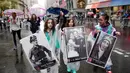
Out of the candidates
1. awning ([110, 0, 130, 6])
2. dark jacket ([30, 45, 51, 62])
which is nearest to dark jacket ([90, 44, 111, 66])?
dark jacket ([30, 45, 51, 62])

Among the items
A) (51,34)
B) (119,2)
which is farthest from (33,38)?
(119,2)

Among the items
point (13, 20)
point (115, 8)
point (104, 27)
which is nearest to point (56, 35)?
point (104, 27)

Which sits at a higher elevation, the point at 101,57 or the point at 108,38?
the point at 108,38

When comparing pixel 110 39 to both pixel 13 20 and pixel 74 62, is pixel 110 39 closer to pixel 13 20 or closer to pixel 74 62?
pixel 74 62

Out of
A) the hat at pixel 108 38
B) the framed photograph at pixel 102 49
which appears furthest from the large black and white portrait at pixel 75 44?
the hat at pixel 108 38

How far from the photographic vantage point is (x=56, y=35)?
6.09 meters

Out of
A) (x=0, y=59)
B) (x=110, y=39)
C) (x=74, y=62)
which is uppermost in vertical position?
(x=110, y=39)

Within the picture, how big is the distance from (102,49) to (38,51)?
166cm

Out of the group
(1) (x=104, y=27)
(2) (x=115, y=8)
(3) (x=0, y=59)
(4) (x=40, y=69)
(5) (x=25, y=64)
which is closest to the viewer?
(4) (x=40, y=69)

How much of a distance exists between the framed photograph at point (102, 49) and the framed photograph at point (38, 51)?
1.17 metres

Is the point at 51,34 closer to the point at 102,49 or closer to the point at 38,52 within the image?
the point at 38,52

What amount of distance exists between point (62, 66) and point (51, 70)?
238cm

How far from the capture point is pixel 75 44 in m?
6.26

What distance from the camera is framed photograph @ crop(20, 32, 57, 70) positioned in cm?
554
